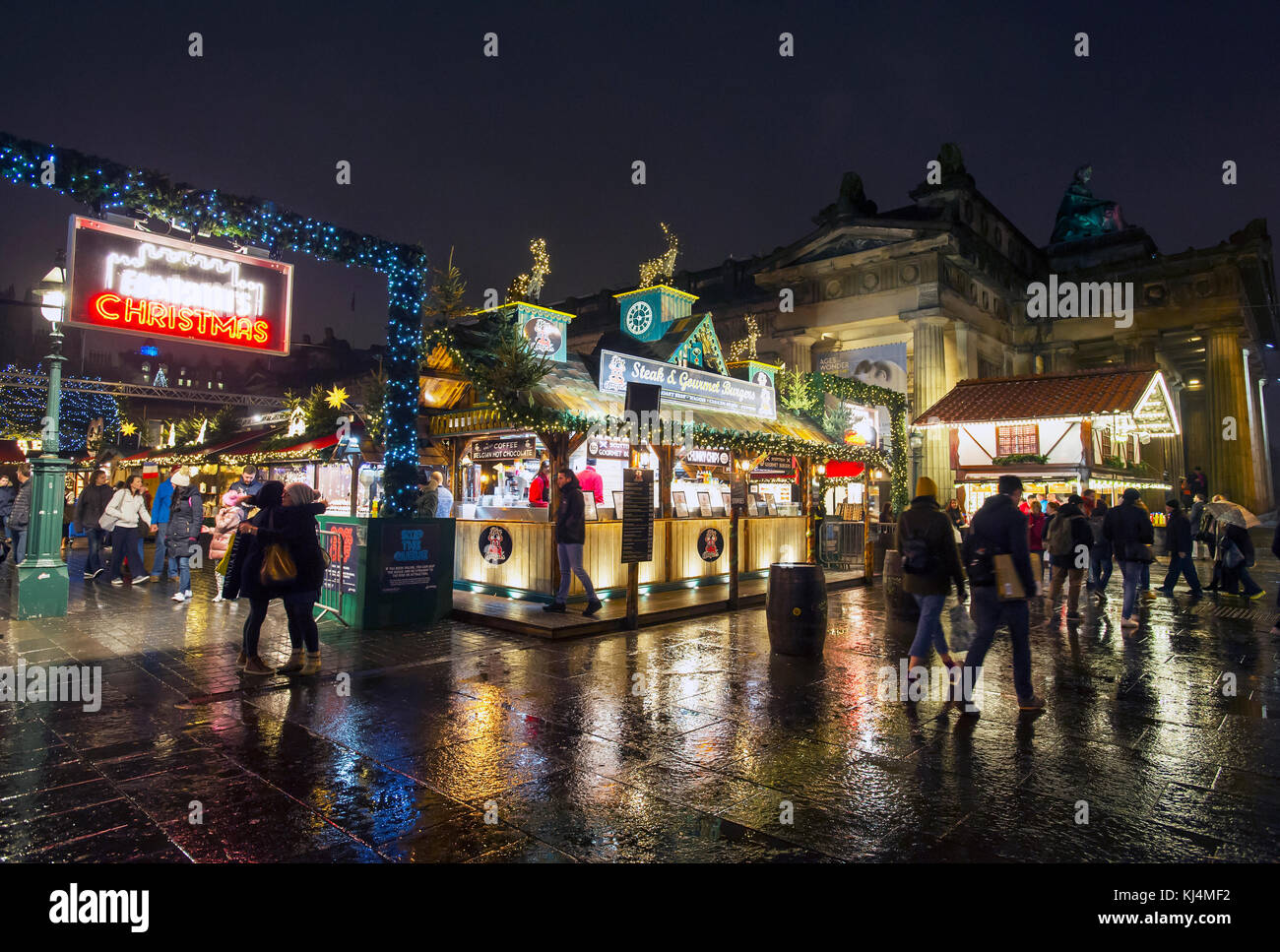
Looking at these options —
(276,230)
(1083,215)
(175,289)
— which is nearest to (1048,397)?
(276,230)

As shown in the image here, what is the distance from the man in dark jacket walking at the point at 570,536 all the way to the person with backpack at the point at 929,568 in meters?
4.36

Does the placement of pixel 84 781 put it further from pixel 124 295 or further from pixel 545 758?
pixel 124 295

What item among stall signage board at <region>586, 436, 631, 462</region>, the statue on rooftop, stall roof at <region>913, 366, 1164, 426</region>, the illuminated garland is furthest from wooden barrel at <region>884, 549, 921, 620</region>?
the statue on rooftop

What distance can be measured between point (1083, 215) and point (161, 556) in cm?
4649

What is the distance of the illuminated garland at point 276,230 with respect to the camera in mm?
7539

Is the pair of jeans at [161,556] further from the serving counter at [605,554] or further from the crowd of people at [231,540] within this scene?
the serving counter at [605,554]

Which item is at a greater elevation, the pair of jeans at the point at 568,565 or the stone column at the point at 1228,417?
the stone column at the point at 1228,417

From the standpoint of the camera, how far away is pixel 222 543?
13445 mm

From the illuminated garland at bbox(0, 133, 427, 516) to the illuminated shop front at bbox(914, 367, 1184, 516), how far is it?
16.2 m

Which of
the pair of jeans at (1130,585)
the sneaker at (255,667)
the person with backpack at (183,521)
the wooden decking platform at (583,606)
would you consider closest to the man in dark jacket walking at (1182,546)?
the pair of jeans at (1130,585)
